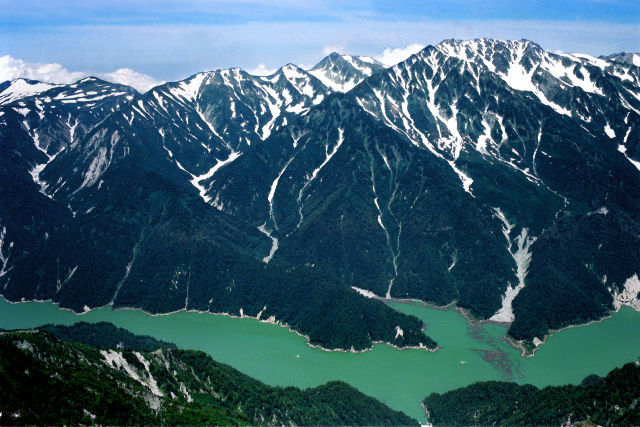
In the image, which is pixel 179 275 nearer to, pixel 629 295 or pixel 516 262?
pixel 516 262

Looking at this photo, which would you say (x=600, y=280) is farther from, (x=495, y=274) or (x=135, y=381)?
(x=135, y=381)

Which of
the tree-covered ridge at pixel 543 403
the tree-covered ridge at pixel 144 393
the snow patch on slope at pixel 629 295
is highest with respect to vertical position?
the snow patch on slope at pixel 629 295

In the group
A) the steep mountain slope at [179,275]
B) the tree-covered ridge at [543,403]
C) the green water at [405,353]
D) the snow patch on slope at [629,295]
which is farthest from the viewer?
the snow patch on slope at [629,295]

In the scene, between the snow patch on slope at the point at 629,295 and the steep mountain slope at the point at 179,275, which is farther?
the snow patch on slope at the point at 629,295

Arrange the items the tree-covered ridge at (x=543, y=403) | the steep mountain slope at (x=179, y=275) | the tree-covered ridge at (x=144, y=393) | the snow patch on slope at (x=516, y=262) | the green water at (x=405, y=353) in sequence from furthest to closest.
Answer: the snow patch on slope at (x=516, y=262) → the steep mountain slope at (x=179, y=275) → the green water at (x=405, y=353) → the tree-covered ridge at (x=543, y=403) → the tree-covered ridge at (x=144, y=393)

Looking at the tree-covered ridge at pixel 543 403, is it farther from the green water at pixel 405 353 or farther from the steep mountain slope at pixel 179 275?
the steep mountain slope at pixel 179 275

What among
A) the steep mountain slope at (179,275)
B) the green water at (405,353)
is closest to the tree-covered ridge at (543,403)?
the green water at (405,353)

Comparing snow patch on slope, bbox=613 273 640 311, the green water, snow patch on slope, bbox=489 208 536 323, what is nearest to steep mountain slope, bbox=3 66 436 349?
the green water
